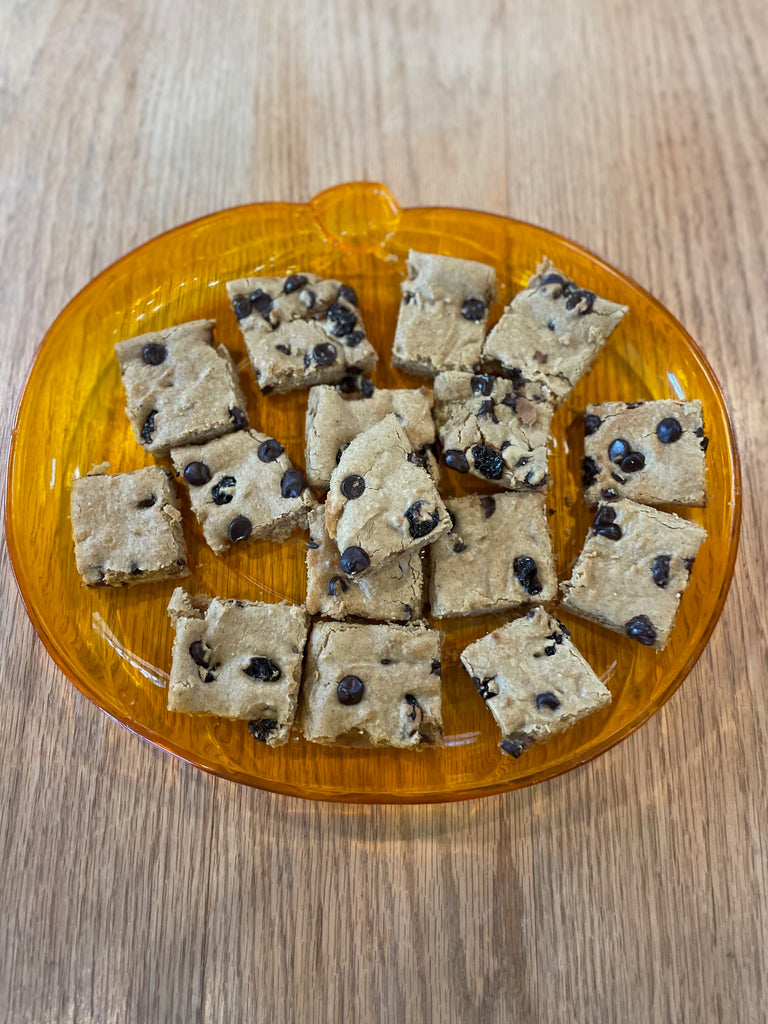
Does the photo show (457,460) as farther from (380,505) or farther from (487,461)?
(380,505)

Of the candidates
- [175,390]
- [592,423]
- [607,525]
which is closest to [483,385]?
[592,423]

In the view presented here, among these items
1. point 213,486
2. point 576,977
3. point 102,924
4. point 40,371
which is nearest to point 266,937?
point 102,924

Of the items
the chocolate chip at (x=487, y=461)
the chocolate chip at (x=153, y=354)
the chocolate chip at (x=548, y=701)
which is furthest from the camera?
the chocolate chip at (x=153, y=354)

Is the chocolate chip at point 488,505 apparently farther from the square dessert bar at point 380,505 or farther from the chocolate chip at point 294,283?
the chocolate chip at point 294,283

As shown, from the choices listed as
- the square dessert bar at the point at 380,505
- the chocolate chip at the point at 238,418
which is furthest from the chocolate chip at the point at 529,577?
the chocolate chip at the point at 238,418

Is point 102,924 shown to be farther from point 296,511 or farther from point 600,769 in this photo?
point 600,769
